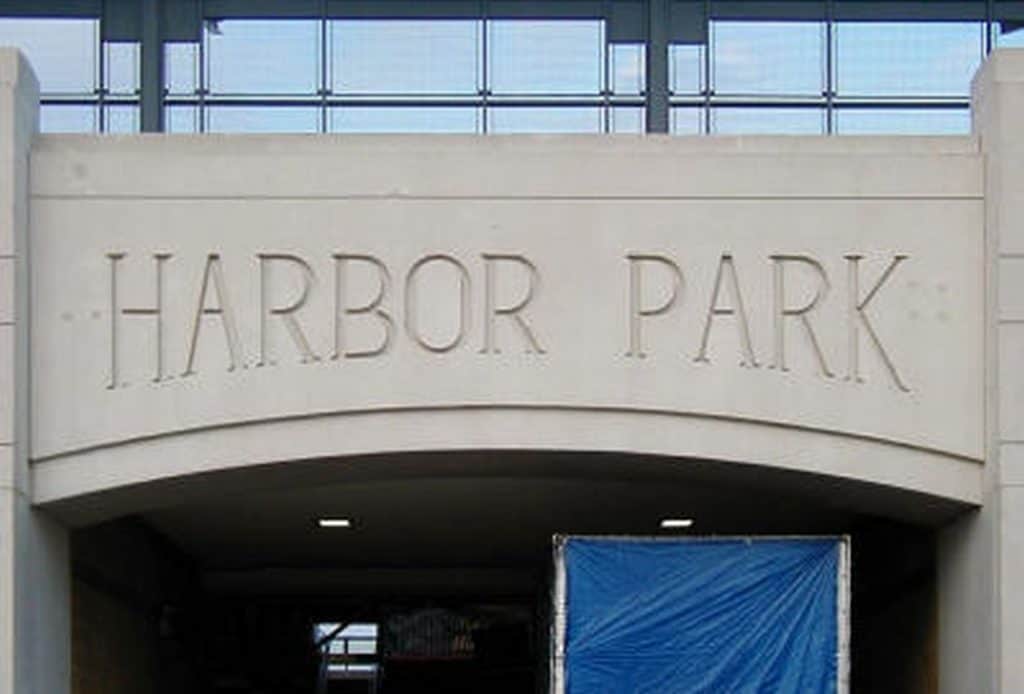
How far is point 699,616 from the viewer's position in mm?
12680

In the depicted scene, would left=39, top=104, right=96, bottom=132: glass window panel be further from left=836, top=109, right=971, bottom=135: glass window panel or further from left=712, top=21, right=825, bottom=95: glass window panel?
left=836, top=109, right=971, bottom=135: glass window panel

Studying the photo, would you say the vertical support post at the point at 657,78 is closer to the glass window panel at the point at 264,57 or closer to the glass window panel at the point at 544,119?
the glass window panel at the point at 544,119

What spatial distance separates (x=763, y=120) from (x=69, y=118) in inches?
214

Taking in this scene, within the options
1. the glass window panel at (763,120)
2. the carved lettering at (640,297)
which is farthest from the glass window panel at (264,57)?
the carved lettering at (640,297)

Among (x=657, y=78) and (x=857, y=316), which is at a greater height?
(x=657, y=78)

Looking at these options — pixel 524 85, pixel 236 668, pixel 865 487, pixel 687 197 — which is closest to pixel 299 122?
pixel 524 85

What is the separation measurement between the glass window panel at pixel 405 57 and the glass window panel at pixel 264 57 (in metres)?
0.20

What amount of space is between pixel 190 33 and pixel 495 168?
4652 mm

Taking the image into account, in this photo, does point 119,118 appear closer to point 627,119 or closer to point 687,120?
point 627,119

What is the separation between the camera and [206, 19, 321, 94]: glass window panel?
1563 centimetres

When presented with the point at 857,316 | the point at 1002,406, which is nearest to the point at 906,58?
the point at 857,316

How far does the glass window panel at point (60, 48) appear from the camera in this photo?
1592 centimetres

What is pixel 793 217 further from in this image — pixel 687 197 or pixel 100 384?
pixel 100 384

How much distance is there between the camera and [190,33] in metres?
15.9
